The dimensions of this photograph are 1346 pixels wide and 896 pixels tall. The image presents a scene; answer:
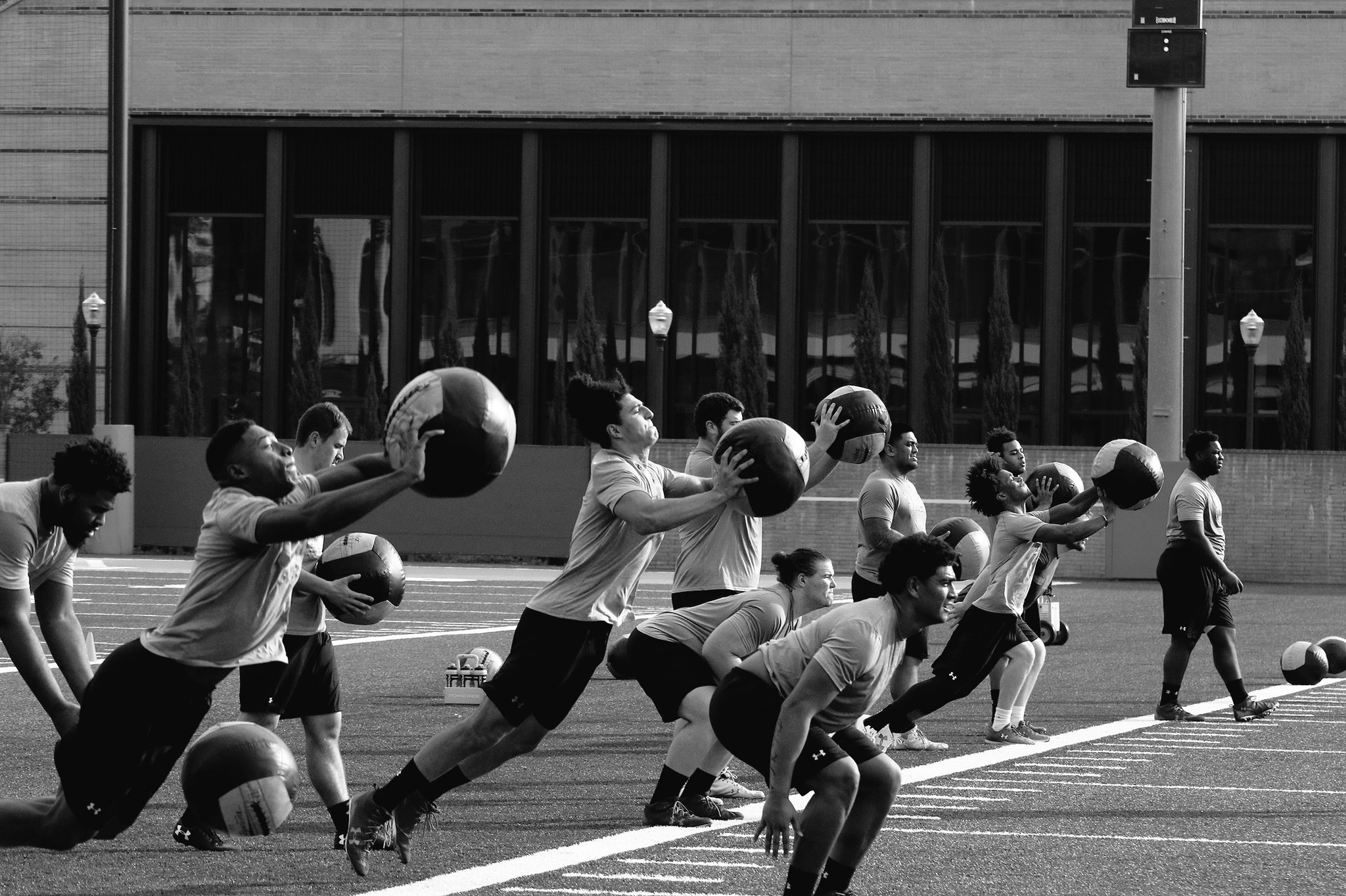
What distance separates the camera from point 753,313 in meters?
36.8

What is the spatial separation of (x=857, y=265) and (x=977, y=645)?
1025 inches

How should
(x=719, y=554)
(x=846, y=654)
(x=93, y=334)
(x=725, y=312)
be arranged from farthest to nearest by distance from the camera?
(x=725, y=312) < (x=93, y=334) < (x=719, y=554) < (x=846, y=654)

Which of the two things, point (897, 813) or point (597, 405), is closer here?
point (597, 405)

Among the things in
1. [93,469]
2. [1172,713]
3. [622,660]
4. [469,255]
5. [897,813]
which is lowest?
[1172,713]

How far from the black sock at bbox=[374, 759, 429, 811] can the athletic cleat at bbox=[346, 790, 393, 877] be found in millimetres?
25

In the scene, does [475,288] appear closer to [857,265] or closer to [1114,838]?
[857,265]

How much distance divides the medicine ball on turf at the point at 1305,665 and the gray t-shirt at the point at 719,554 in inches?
199

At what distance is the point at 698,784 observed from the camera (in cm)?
851

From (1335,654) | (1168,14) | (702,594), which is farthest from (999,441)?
(1168,14)

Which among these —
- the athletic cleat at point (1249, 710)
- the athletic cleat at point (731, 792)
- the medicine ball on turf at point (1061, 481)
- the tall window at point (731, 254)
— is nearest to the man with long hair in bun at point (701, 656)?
the athletic cleat at point (731, 792)

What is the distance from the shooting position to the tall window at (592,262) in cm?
3688

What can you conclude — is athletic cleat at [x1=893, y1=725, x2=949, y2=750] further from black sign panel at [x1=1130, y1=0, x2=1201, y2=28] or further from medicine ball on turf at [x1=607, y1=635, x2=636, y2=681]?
black sign panel at [x1=1130, y1=0, x2=1201, y2=28]

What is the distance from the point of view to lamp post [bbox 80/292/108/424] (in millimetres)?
35000

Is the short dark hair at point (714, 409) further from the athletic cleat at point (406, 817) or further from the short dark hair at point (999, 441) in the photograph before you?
the athletic cleat at point (406, 817)
